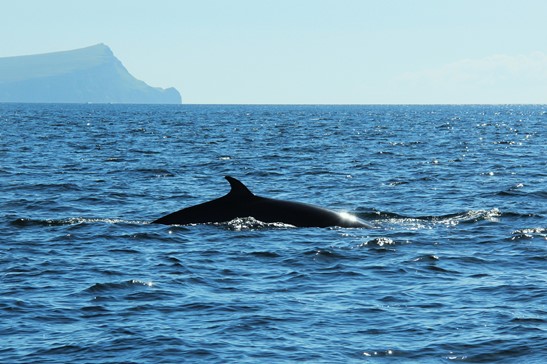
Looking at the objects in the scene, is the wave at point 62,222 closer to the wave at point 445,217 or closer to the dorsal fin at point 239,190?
the dorsal fin at point 239,190

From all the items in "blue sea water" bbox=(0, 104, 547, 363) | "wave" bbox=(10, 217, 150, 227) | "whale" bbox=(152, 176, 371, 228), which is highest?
"whale" bbox=(152, 176, 371, 228)

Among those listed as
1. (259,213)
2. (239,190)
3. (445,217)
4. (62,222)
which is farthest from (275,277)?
(445,217)

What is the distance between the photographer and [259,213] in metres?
19.8

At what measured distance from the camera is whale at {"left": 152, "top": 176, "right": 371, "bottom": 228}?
19.7 m

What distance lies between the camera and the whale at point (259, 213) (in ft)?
64.7

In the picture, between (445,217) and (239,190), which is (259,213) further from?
(445,217)

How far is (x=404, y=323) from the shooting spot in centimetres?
1195

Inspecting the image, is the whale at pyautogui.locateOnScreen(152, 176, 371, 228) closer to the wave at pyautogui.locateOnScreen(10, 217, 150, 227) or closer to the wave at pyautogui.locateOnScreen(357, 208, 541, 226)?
the wave at pyautogui.locateOnScreen(10, 217, 150, 227)

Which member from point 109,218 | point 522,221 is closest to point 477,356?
point 522,221

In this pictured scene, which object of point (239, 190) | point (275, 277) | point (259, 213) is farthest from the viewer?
point (259, 213)

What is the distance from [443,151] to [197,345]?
136 ft

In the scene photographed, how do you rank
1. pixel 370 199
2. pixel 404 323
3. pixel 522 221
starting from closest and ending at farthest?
pixel 404 323
pixel 522 221
pixel 370 199

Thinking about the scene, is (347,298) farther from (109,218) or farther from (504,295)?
(109,218)

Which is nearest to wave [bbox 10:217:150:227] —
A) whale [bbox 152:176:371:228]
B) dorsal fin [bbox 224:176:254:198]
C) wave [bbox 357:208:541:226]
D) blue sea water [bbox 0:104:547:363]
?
blue sea water [bbox 0:104:547:363]
